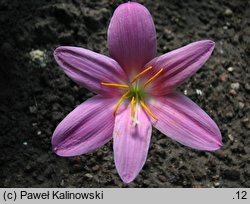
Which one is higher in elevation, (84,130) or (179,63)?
(179,63)

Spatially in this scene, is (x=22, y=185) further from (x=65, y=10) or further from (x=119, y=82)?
(x=65, y=10)

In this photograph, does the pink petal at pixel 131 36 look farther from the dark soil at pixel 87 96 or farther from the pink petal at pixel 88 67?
the dark soil at pixel 87 96

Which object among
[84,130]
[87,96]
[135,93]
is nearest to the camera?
[84,130]

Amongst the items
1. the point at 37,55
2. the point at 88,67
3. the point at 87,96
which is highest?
the point at 88,67

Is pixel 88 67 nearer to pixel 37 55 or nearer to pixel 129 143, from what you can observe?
pixel 129 143

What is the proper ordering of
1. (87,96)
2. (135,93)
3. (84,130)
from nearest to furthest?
(84,130)
(135,93)
(87,96)

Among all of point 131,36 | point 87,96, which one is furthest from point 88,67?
point 87,96

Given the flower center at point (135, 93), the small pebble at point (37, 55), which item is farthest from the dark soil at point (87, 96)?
the flower center at point (135, 93)
